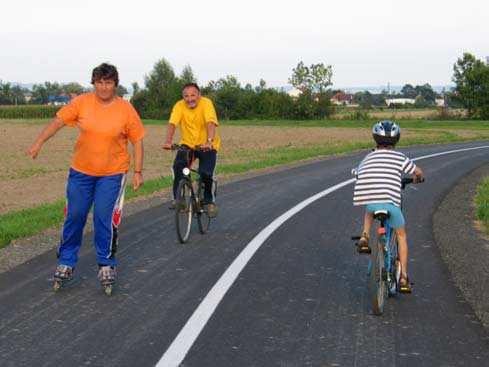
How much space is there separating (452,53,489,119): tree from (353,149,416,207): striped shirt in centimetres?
8821

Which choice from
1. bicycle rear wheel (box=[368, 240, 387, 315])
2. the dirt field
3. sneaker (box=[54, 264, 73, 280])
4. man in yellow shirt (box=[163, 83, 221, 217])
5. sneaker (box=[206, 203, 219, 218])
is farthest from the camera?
the dirt field

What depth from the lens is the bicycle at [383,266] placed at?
642 cm

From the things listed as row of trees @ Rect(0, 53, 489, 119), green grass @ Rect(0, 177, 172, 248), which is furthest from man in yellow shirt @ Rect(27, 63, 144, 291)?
row of trees @ Rect(0, 53, 489, 119)

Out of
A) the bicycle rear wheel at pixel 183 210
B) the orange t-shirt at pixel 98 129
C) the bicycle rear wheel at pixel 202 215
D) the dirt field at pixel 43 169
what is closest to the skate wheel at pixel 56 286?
the orange t-shirt at pixel 98 129

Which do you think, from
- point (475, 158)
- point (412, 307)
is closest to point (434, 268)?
point (412, 307)

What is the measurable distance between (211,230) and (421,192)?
6487 mm

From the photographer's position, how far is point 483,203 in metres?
13.6

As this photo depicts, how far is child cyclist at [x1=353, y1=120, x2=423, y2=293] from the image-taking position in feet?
22.0

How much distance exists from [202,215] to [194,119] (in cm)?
130

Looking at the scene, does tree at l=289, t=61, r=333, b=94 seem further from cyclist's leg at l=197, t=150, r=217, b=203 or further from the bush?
cyclist's leg at l=197, t=150, r=217, b=203

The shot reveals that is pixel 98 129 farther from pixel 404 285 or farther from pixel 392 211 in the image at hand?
pixel 404 285

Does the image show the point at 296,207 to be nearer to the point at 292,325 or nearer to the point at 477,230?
the point at 477,230

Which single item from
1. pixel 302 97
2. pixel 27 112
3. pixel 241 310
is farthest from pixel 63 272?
pixel 27 112

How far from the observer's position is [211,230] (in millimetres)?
11000
